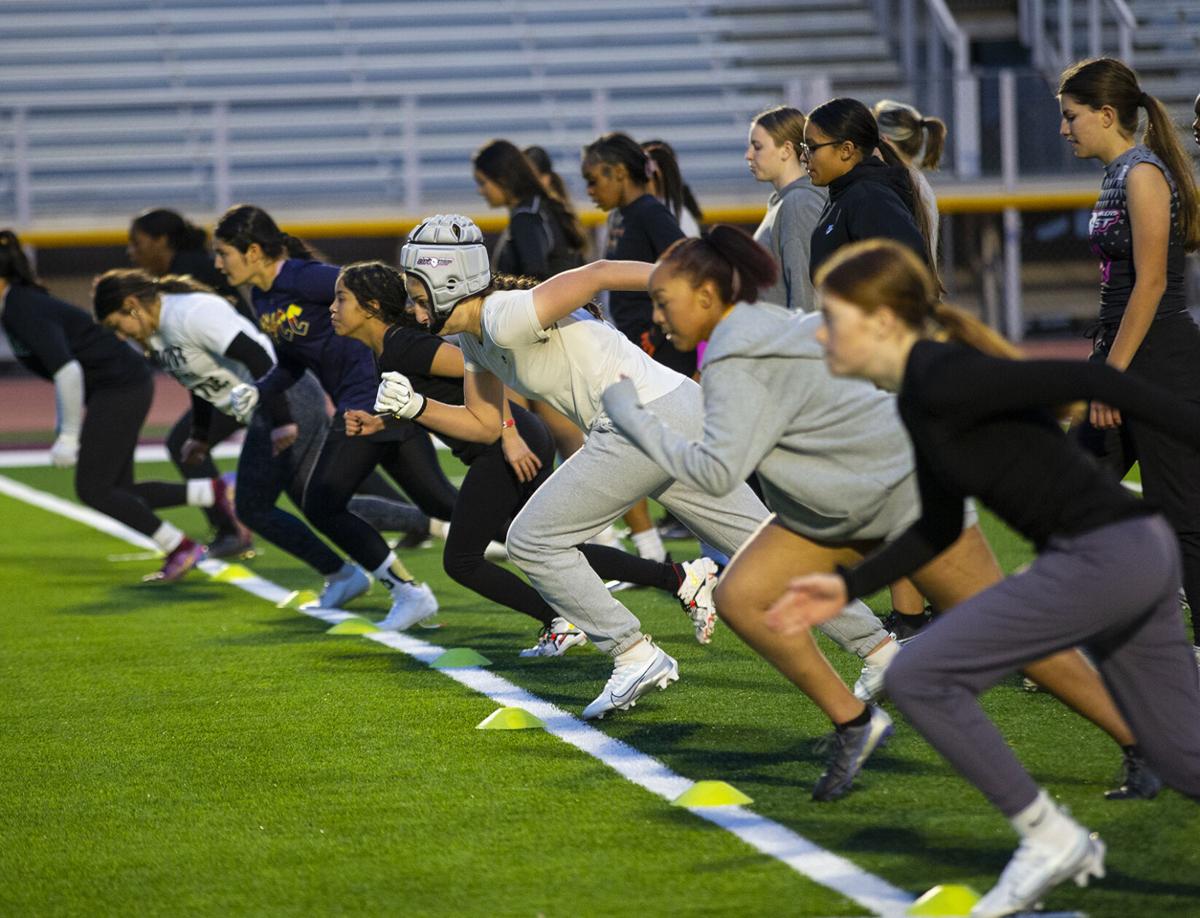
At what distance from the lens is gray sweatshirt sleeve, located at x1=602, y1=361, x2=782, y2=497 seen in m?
4.41

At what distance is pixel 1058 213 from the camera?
24.9m

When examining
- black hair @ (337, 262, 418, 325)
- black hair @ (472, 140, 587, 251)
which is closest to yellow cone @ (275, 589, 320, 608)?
black hair @ (337, 262, 418, 325)

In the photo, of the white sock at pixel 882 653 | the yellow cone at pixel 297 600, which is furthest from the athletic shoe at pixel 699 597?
the yellow cone at pixel 297 600

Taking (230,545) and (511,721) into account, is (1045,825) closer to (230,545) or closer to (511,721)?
(511,721)

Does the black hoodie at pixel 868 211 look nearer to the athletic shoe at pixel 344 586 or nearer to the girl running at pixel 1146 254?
the girl running at pixel 1146 254

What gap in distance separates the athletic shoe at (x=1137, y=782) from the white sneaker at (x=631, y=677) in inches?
68.6

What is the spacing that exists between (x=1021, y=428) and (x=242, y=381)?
21.4ft

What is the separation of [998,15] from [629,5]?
5.70 m

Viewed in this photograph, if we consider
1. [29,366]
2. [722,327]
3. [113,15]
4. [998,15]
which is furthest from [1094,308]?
[722,327]

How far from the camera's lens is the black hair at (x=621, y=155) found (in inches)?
332

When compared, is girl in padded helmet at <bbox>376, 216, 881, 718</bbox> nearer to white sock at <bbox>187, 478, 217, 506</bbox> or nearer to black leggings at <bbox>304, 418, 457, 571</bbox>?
black leggings at <bbox>304, 418, 457, 571</bbox>

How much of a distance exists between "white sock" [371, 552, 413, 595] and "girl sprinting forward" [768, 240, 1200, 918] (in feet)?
14.7

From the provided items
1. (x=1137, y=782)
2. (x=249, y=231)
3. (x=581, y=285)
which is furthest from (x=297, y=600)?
(x=1137, y=782)

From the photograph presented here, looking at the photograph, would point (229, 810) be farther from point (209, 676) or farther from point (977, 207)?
point (977, 207)
